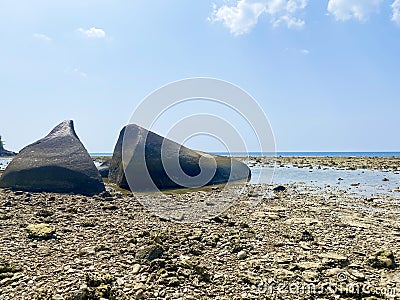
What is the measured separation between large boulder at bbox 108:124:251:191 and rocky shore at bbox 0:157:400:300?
6112 mm

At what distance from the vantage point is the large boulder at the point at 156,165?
18297mm

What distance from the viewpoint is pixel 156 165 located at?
18.8 metres

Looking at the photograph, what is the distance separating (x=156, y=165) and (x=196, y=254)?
11.9 m

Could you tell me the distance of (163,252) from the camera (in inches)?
278

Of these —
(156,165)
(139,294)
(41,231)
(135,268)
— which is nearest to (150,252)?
(135,268)

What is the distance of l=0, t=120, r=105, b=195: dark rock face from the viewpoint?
15.3 metres

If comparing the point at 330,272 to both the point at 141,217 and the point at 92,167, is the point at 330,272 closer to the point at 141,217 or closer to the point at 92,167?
the point at 141,217

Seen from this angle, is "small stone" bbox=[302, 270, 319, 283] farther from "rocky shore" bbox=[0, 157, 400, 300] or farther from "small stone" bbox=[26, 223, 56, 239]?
"small stone" bbox=[26, 223, 56, 239]

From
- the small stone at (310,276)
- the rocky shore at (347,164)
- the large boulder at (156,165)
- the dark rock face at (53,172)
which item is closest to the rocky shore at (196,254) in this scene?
the small stone at (310,276)

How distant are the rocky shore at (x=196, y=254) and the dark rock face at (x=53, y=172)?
310 centimetres

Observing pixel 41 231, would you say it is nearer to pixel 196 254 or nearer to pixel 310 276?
pixel 196 254

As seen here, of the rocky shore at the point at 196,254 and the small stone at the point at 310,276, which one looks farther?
the small stone at the point at 310,276

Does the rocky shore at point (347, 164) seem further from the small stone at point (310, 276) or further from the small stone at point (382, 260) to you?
the small stone at point (310, 276)

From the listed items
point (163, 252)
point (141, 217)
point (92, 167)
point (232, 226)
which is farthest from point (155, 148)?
point (163, 252)
